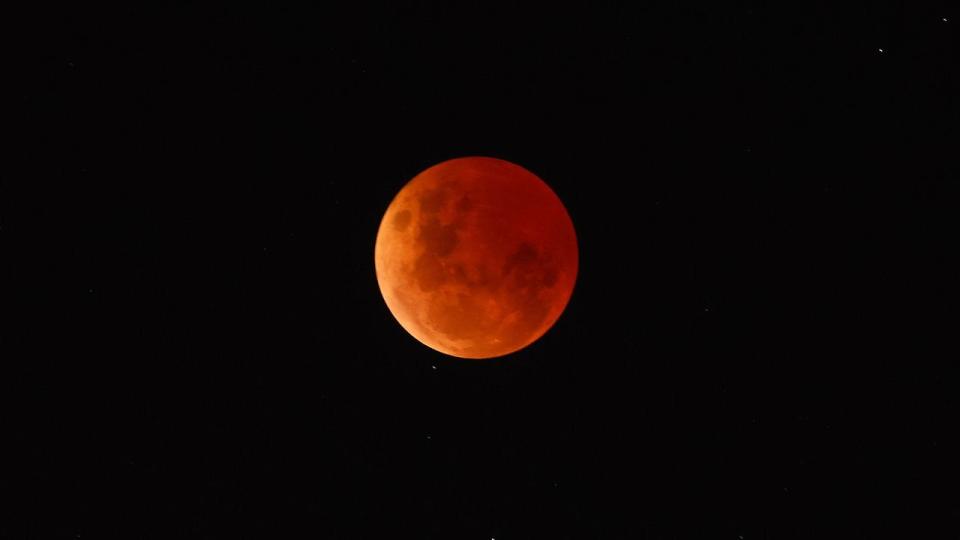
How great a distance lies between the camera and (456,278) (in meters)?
5.65

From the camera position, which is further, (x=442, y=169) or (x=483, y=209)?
(x=442, y=169)

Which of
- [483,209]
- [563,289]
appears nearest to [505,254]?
[483,209]

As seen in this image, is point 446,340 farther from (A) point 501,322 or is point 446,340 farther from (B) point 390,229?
(B) point 390,229

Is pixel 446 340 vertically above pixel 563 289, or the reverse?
pixel 563 289

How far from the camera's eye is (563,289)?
20.3ft

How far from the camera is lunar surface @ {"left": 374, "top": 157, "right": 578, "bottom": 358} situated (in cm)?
565

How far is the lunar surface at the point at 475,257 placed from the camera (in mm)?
5652

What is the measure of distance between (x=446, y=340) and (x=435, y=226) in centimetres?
111

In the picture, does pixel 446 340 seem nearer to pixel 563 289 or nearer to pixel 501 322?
pixel 501 322

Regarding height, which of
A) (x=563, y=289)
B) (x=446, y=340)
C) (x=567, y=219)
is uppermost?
(x=567, y=219)

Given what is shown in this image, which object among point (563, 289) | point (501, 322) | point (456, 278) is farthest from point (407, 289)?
point (563, 289)

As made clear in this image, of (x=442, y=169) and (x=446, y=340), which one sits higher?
(x=442, y=169)

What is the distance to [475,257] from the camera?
561cm

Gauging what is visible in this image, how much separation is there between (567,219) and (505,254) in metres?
1.02
